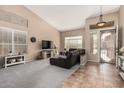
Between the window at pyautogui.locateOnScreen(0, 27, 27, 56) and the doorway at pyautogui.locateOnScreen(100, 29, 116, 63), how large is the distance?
16.7 ft

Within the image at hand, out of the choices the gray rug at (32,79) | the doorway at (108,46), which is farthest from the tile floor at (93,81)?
the doorway at (108,46)

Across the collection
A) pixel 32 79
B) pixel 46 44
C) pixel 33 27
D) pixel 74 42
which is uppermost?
pixel 33 27

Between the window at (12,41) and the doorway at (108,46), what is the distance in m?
5.08

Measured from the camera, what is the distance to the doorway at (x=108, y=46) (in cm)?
566

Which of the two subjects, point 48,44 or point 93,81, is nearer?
point 93,81

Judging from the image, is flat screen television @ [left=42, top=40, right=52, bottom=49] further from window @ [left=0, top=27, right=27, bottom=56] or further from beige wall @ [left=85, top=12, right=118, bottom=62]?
beige wall @ [left=85, top=12, right=118, bottom=62]

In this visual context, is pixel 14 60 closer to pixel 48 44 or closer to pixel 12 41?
pixel 12 41

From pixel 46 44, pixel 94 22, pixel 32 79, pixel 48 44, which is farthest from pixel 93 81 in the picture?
pixel 48 44

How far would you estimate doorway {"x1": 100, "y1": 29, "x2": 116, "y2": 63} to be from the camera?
5661mm

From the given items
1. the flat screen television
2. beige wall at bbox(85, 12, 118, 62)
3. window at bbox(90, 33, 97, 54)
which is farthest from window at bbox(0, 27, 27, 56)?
window at bbox(90, 33, 97, 54)

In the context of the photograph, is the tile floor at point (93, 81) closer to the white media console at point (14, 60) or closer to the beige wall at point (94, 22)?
the beige wall at point (94, 22)

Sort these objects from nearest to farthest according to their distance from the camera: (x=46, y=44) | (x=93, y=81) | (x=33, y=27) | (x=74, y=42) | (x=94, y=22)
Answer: (x=93, y=81)
(x=94, y=22)
(x=33, y=27)
(x=46, y=44)
(x=74, y=42)

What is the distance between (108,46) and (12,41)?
5.89 metres

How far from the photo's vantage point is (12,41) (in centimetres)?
527
